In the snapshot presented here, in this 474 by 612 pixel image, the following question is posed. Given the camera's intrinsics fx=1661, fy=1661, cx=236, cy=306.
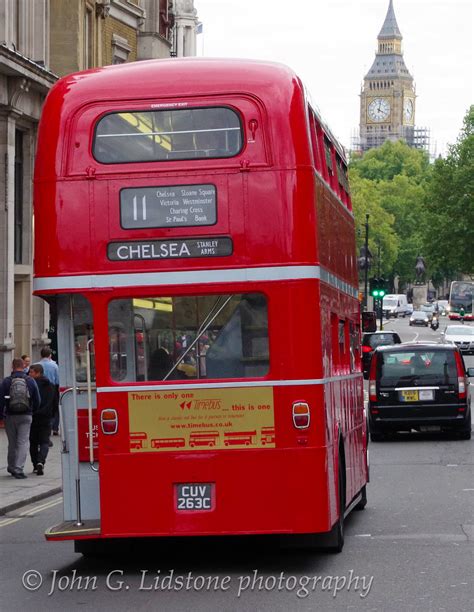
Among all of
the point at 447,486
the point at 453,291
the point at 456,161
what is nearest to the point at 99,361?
the point at 447,486

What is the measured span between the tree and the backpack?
A: 3656 inches

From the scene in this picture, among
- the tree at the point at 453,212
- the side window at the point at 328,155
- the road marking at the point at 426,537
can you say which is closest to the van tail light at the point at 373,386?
the road marking at the point at 426,537

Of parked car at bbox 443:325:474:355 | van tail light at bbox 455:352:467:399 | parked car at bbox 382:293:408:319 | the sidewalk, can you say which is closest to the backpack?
the sidewalk

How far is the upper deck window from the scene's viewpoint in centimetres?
1228

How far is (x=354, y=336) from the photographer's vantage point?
1700 centimetres

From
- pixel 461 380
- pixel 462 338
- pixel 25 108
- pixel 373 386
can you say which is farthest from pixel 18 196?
pixel 462 338

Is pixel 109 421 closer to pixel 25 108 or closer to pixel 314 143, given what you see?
pixel 314 143

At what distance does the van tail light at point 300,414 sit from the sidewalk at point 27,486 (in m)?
6.80

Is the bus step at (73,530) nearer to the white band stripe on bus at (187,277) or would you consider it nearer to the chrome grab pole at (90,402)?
the chrome grab pole at (90,402)

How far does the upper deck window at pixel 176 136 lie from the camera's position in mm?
12281

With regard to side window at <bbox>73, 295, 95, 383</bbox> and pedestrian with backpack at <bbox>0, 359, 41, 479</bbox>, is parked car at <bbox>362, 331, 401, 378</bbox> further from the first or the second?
side window at <bbox>73, 295, 95, 383</bbox>

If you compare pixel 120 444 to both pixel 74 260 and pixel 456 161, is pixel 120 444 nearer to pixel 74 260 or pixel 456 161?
pixel 74 260

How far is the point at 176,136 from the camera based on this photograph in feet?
40.4

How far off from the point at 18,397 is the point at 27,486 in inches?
60.2
